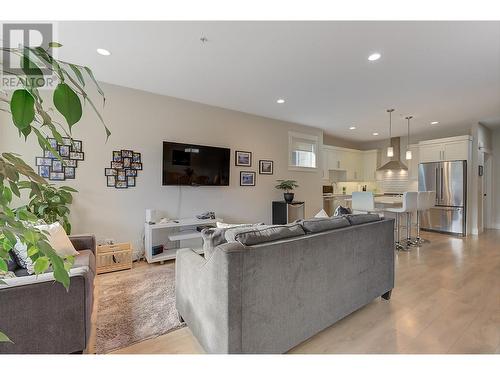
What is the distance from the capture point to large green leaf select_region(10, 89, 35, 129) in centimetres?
43

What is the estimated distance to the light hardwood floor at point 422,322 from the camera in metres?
1.73

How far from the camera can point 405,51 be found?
251 centimetres

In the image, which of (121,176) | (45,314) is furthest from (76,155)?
(45,314)

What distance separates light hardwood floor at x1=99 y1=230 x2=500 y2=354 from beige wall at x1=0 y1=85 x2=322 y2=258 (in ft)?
A: 7.24

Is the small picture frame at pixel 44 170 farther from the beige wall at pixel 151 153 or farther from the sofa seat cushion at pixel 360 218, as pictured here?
the sofa seat cushion at pixel 360 218

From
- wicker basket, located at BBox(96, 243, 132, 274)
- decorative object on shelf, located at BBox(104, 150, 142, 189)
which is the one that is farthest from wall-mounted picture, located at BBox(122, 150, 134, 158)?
wicker basket, located at BBox(96, 243, 132, 274)

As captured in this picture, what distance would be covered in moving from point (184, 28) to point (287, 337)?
256cm

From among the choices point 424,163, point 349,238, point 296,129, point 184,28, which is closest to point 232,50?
point 184,28

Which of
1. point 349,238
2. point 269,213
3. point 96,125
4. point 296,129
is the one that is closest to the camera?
point 349,238

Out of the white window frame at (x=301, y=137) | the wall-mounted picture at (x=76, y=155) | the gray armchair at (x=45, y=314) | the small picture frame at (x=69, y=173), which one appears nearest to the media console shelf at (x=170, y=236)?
the small picture frame at (x=69, y=173)

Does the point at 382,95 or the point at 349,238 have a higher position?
the point at 382,95

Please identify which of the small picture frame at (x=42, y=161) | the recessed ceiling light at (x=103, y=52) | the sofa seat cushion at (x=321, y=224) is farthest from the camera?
the small picture frame at (x=42, y=161)

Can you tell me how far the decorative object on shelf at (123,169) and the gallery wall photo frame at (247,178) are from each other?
Answer: 5.94ft
